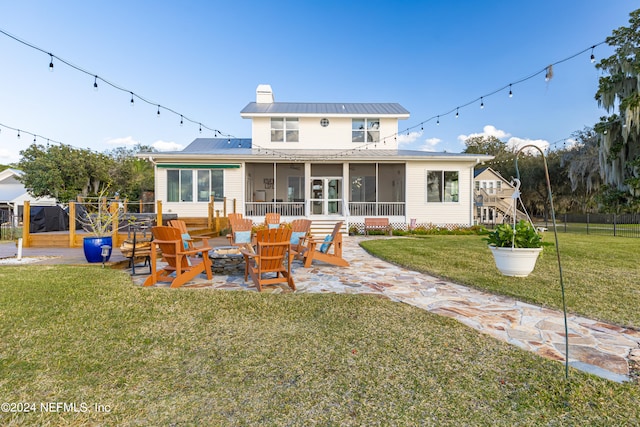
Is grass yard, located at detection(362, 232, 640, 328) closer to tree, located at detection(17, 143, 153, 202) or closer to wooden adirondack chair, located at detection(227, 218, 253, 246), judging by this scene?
wooden adirondack chair, located at detection(227, 218, 253, 246)

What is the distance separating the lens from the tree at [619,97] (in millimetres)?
9188

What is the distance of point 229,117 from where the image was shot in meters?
18.2

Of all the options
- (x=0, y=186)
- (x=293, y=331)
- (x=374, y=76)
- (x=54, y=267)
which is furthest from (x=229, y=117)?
(x=0, y=186)

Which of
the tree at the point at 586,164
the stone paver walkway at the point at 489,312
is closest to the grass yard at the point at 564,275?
the stone paver walkway at the point at 489,312

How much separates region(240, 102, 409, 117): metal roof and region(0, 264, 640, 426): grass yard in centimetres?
1469

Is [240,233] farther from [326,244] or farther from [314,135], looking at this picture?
[314,135]

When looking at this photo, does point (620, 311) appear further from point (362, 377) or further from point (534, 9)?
point (534, 9)

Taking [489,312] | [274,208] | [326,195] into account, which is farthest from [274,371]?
[326,195]

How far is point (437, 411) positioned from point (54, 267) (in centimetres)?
703

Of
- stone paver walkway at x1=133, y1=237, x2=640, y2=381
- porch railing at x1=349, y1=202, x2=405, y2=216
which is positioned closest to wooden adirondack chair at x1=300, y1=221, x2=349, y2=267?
stone paver walkway at x1=133, y1=237, x2=640, y2=381

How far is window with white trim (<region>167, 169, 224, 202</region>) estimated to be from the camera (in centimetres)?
1488

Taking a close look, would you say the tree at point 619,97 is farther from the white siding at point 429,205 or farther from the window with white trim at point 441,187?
the window with white trim at point 441,187

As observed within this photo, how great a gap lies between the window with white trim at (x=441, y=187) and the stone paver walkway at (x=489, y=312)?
9715mm

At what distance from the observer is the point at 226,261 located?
633 cm
